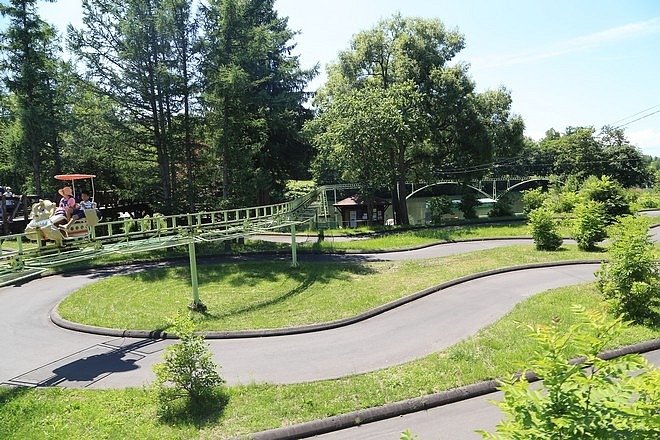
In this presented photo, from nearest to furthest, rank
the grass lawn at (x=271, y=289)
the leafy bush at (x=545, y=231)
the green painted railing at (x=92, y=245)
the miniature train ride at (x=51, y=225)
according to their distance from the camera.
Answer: the green painted railing at (x=92, y=245), the miniature train ride at (x=51, y=225), the grass lawn at (x=271, y=289), the leafy bush at (x=545, y=231)

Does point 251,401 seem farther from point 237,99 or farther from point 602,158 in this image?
point 602,158

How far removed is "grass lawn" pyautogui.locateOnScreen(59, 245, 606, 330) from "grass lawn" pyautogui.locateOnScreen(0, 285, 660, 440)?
384 centimetres

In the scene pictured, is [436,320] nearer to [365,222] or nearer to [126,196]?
[126,196]

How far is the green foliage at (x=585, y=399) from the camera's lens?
127 inches

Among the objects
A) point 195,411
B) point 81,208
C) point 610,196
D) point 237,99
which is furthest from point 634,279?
point 237,99

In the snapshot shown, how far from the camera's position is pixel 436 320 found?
12.4 meters

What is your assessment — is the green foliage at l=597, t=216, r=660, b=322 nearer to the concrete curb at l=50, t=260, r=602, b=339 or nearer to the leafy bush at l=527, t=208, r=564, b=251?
the concrete curb at l=50, t=260, r=602, b=339

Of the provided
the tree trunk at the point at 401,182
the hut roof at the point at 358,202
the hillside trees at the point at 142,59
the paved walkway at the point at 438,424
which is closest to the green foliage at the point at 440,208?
the tree trunk at the point at 401,182

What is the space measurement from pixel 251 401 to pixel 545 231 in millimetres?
17051

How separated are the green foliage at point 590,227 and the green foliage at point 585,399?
18.6 metres

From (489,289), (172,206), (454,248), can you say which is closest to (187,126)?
(172,206)

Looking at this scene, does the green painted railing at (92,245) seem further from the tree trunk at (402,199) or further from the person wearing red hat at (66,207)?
the tree trunk at (402,199)

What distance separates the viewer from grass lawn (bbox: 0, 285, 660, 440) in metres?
7.39

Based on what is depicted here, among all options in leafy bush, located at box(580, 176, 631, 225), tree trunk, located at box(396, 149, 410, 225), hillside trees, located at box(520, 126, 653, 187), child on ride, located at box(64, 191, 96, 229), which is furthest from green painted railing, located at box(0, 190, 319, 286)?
hillside trees, located at box(520, 126, 653, 187)
